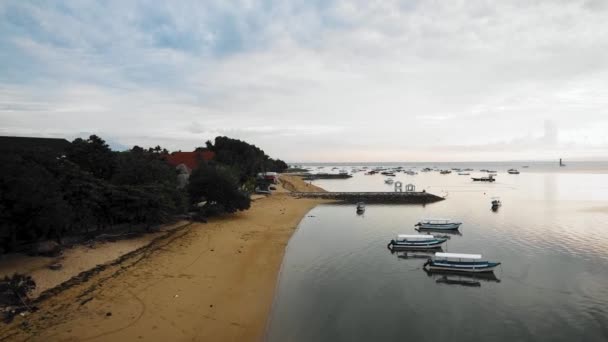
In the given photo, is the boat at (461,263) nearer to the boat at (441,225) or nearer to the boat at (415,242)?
the boat at (415,242)

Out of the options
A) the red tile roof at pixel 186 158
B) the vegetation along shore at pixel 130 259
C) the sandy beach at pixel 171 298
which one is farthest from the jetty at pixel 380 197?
the sandy beach at pixel 171 298

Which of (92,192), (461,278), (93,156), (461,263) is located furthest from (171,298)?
(93,156)

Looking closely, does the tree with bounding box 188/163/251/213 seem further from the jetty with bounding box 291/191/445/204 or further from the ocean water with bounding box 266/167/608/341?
the jetty with bounding box 291/191/445/204

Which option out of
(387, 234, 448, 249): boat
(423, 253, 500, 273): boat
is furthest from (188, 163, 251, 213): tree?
(423, 253, 500, 273): boat

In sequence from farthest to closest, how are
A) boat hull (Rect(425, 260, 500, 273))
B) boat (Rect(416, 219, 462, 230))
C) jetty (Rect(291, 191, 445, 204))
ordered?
jetty (Rect(291, 191, 445, 204))
boat (Rect(416, 219, 462, 230))
boat hull (Rect(425, 260, 500, 273))

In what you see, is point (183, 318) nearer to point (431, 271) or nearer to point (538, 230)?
point (431, 271)

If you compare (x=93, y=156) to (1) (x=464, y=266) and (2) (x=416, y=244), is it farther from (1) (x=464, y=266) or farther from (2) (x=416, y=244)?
(1) (x=464, y=266)
